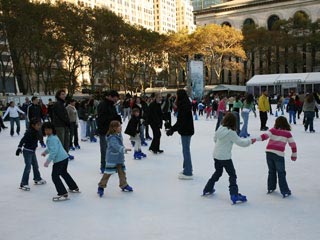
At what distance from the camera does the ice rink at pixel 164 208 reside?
4.08 meters

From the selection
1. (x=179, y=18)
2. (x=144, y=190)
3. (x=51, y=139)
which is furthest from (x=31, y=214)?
(x=179, y=18)

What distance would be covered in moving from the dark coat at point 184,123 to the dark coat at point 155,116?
3068 mm

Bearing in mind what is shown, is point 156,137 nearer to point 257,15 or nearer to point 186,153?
point 186,153

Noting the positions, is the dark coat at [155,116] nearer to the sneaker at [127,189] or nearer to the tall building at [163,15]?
the sneaker at [127,189]

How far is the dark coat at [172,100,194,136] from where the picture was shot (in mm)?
6613

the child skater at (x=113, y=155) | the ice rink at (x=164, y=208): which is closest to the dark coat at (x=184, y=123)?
the ice rink at (x=164, y=208)

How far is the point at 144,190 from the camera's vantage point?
600 centimetres

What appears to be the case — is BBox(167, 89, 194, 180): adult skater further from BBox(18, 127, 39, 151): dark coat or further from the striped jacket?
BBox(18, 127, 39, 151): dark coat

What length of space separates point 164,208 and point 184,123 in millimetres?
1966

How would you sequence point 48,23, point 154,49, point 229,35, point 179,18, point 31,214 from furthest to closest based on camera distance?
point 179,18 < point 229,35 < point 154,49 < point 48,23 < point 31,214

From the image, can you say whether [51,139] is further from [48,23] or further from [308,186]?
[48,23]

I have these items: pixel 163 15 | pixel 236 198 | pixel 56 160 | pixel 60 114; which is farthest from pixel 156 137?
pixel 163 15

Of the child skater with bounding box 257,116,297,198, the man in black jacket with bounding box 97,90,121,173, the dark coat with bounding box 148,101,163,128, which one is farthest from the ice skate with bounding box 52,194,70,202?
the dark coat with bounding box 148,101,163,128

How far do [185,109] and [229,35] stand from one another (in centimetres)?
4679
